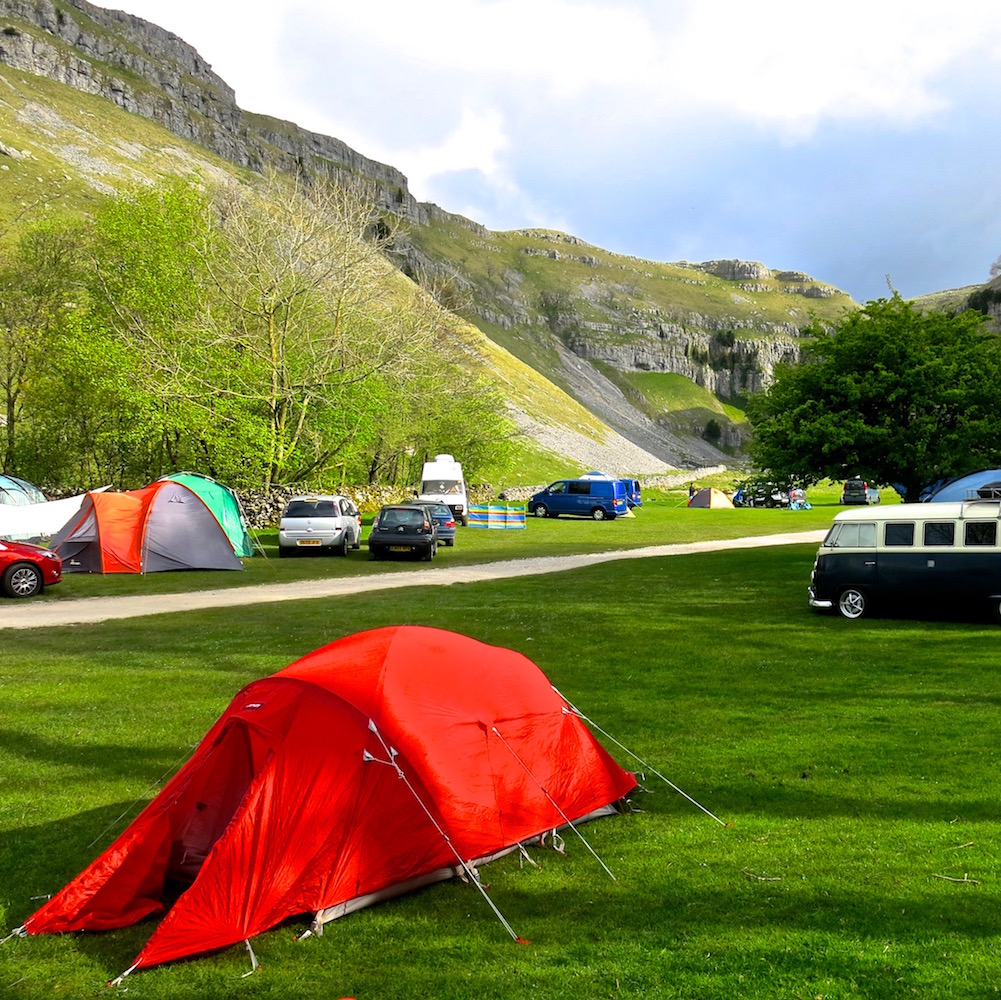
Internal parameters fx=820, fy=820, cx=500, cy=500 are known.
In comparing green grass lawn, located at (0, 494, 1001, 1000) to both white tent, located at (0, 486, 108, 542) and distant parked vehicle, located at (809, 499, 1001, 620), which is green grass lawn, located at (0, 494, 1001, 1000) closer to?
distant parked vehicle, located at (809, 499, 1001, 620)

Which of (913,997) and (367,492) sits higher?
(367,492)

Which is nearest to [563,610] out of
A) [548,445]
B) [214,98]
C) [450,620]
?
[450,620]

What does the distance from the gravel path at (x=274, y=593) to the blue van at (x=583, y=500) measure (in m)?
17.5

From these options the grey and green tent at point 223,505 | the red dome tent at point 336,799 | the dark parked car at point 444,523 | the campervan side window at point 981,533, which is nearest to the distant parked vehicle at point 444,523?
the dark parked car at point 444,523

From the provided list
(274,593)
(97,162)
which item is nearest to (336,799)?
(274,593)

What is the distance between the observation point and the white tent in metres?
26.4

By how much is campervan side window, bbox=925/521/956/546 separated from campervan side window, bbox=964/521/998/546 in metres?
0.21

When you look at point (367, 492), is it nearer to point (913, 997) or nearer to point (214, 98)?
point (913, 997)

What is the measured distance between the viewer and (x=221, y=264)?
3606 centimetres

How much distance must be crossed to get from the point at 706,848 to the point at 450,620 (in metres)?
9.46

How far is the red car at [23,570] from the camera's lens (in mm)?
18266

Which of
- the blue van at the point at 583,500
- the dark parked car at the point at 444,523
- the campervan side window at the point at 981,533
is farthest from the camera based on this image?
the blue van at the point at 583,500

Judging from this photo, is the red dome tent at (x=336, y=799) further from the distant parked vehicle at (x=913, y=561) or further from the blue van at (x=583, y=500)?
the blue van at (x=583, y=500)

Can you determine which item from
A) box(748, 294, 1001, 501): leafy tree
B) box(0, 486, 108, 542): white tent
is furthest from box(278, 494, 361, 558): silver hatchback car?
box(748, 294, 1001, 501): leafy tree
